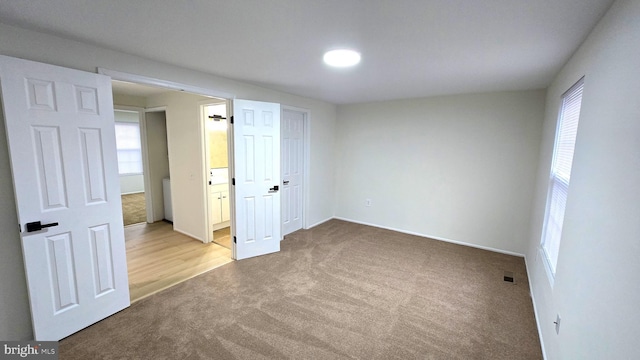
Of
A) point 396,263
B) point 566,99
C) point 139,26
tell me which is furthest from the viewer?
point 396,263

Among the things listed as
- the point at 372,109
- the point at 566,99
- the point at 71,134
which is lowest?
the point at 71,134

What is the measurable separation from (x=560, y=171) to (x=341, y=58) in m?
2.25

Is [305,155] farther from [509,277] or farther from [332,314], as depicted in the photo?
[509,277]

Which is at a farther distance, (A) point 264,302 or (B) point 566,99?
(A) point 264,302

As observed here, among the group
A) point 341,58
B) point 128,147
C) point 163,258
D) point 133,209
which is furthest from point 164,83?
point 128,147

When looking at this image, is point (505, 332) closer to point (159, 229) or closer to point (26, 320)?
point (26, 320)

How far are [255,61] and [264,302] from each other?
7.75 feet

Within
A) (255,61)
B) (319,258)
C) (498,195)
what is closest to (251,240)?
(319,258)

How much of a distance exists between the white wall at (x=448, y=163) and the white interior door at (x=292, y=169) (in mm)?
1130

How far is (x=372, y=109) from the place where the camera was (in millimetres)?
4867

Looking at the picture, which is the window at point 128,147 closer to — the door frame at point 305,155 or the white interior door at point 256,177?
the door frame at point 305,155

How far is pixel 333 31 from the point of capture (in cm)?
179

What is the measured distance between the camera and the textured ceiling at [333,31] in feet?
4.83

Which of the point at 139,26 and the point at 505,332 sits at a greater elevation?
the point at 139,26
